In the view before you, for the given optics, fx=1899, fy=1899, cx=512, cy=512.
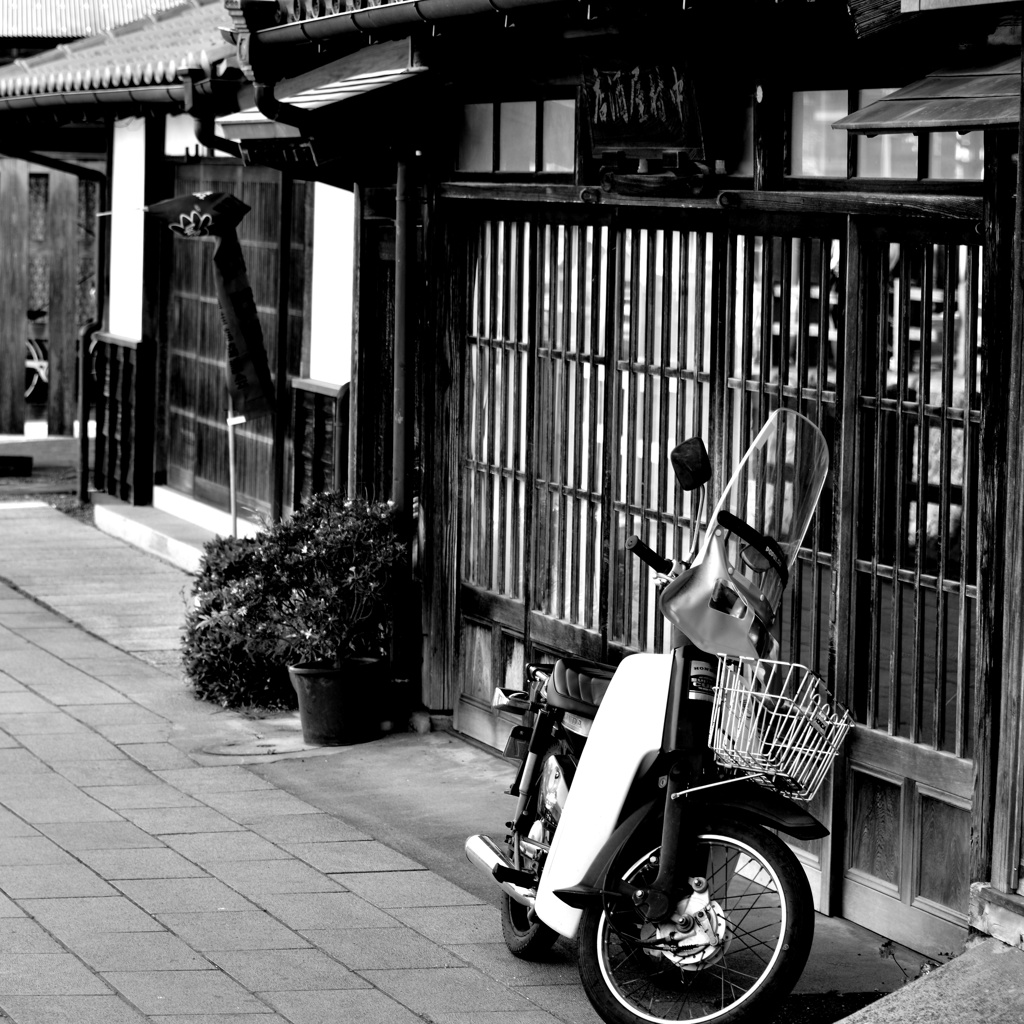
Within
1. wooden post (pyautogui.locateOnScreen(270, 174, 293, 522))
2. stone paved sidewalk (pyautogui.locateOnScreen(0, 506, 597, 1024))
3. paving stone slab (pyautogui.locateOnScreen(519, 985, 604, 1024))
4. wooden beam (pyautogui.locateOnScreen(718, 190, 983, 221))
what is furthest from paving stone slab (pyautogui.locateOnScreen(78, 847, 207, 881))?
wooden post (pyautogui.locateOnScreen(270, 174, 293, 522))

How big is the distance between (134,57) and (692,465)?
1022 cm

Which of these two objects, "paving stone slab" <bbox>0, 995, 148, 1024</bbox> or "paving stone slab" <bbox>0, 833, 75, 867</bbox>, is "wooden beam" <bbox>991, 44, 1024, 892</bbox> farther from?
"paving stone slab" <bbox>0, 833, 75, 867</bbox>

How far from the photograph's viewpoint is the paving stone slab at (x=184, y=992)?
18.7 feet

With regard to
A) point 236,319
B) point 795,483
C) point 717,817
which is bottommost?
point 717,817

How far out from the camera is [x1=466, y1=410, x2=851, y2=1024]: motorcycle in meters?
5.39

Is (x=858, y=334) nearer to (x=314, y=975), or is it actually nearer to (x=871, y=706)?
(x=871, y=706)

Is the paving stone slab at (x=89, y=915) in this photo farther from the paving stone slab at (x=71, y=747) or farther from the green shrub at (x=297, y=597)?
the green shrub at (x=297, y=597)

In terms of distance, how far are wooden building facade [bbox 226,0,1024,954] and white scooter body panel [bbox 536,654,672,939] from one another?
1.03 m

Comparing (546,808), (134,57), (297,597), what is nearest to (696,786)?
(546,808)

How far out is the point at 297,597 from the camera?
8.98 meters

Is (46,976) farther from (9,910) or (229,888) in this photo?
(229,888)

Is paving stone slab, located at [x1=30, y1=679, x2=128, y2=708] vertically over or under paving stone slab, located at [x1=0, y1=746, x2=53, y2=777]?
over

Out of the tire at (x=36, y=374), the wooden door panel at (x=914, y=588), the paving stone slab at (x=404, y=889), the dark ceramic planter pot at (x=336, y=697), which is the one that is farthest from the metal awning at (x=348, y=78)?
the tire at (x=36, y=374)

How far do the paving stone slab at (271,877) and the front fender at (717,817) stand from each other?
1.48 metres
